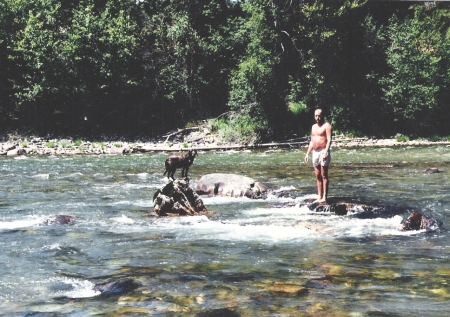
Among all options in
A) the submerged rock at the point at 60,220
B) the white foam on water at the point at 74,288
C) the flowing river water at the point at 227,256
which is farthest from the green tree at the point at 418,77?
the white foam on water at the point at 74,288

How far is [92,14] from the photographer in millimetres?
36406

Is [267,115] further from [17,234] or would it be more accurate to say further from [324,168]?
[17,234]

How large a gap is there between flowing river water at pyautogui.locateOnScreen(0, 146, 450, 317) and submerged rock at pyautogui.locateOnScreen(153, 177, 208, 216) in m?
0.33

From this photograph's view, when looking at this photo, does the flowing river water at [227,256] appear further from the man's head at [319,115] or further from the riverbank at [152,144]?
the riverbank at [152,144]

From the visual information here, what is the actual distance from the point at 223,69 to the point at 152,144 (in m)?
9.00

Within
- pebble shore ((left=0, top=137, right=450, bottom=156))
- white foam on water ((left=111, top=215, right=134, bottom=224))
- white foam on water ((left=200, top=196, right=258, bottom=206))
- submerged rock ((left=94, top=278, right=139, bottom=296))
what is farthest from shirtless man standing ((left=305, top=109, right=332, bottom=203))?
pebble shore ((left=0, top=137, right=450, bottom=156))

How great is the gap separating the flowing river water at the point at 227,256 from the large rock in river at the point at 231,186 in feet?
1.41

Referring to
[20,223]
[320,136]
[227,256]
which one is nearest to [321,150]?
[320,136]

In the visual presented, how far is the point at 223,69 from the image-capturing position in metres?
37.8

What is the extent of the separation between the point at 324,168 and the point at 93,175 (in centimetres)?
980

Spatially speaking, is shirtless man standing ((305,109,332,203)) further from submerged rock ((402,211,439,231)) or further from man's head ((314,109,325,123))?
submerged rock ((402,211,439,231))

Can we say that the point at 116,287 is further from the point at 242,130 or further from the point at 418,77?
the point at 418,77

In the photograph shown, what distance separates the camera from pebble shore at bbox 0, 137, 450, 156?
28797 millimetres

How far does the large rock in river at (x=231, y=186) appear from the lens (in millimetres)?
12680
